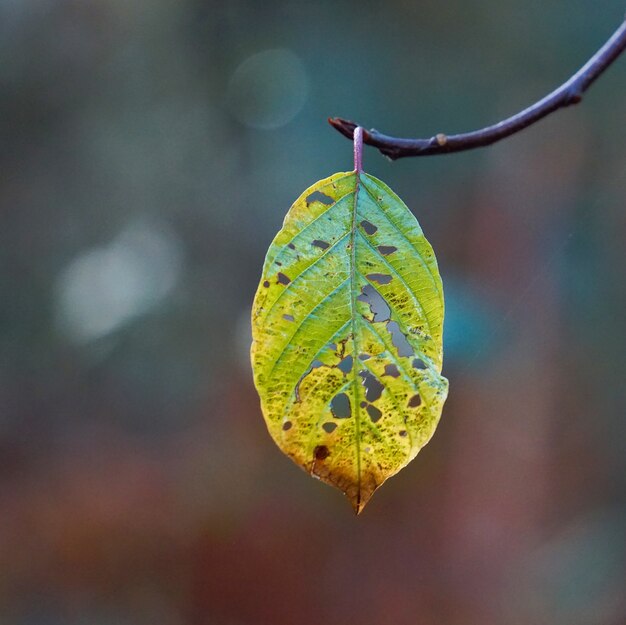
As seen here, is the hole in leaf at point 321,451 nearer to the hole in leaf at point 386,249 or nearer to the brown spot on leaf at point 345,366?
the brown spot on leaf at point 345,366

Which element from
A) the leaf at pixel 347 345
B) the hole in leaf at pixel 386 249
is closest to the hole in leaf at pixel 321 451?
the leaf at pixel 347 345

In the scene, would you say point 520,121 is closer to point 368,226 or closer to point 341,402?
point 368,226

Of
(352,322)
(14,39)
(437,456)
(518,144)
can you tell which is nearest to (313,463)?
(352,322)

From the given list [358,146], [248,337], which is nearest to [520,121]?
[358,146]

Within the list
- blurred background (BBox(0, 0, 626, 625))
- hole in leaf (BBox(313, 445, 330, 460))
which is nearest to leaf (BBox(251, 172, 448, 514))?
hole in leaf (BBox(313, 445, 330, 460))

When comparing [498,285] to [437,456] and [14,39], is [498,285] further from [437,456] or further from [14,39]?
[14,39]

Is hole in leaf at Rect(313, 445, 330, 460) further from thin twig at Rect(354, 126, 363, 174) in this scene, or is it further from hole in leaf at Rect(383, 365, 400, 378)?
thin twig at Rect(354, 126, 363, 174)
